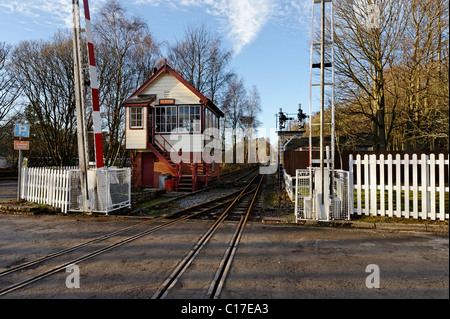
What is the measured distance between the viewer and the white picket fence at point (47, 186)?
898 cm

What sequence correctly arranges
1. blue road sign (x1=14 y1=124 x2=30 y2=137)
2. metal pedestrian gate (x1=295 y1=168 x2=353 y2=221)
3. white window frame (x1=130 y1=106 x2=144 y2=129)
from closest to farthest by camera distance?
metal pedestrian gate (x1=295 y1=168 x2=353 y2=221), blue road sign (x1=14 y1=124 x2=30 y2=137), white window frame (x1=130 y1=106 x2=144 y2=129)

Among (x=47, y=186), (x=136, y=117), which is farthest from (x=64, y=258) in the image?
(x=136, y=117)

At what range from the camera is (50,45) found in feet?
69.3

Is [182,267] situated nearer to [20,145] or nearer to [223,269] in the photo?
[223,269]

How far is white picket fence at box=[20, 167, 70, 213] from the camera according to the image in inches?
354

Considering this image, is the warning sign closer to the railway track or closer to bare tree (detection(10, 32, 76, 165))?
the railway track

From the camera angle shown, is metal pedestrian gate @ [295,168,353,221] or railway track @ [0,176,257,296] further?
metal pedestrian gate @ [295,168,353,221]

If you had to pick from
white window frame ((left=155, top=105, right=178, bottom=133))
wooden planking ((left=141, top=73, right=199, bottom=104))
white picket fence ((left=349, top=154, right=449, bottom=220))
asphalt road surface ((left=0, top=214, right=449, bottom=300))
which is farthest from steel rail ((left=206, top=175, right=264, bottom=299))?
wooden planking ((left=141, top=73, right=199, bottom=104))

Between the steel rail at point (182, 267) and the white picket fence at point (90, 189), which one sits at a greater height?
the white picket fence at point (90, 189)

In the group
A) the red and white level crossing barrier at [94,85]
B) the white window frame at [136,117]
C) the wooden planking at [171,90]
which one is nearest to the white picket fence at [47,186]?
the red and white level crossing barrier at [94,85]

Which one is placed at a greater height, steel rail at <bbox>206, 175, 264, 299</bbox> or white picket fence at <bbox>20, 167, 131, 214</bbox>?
white picket fence at <bbox>20, 167, 131, 214</bbox>
